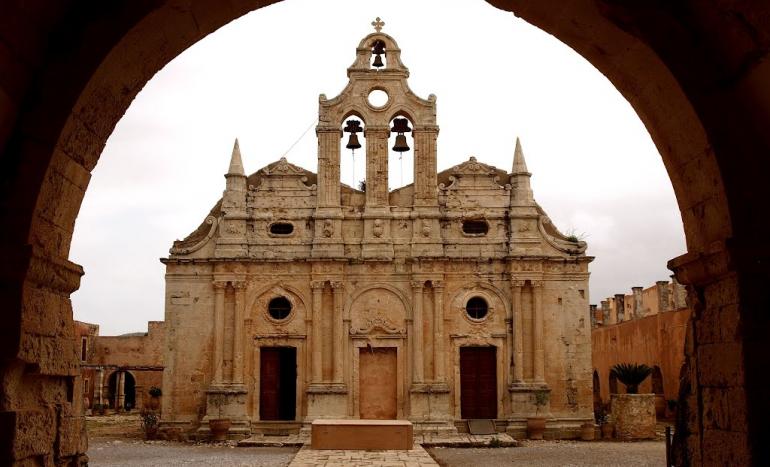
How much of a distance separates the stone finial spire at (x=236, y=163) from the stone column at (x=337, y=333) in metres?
4.49

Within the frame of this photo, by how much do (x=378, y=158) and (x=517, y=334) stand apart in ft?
21.2

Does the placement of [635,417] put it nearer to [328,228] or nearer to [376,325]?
Result: [376,325]

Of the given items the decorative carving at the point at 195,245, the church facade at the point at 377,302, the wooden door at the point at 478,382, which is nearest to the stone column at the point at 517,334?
the church facade at the point at 377,302

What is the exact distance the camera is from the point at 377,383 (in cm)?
2377

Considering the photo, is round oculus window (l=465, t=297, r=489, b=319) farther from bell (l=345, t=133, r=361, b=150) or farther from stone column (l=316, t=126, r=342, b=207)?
bell (l=345, t=133, r=361, b=150)

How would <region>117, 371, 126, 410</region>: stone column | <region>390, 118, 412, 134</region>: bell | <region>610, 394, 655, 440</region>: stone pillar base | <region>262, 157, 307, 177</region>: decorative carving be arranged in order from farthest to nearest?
1. <region>117, 371, 126, 410</region>: stone column
2. <region>262, 157, 307, 177</region>: decorative carving
3. <region>390, 118, 412, 134</region>: bell
4. <region>610, 394, 655, 440</region>: stone pillar base

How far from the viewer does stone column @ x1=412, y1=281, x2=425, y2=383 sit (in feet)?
76.8

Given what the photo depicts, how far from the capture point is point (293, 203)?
24.9 m

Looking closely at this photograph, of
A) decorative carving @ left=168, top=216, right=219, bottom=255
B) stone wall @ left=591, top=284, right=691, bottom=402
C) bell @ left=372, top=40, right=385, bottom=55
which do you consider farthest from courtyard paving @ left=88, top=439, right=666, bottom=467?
bell @ left=372, top=40, right=385, bottom=55

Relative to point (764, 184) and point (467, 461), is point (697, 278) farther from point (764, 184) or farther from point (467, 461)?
point (467, 461)

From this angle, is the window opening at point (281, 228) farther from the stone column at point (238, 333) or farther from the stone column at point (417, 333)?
the stone column at point (417, 333)

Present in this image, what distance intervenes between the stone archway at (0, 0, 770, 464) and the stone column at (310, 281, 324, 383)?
18.4m

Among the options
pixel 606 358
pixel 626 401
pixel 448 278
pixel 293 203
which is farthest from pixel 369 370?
pixel 606 358

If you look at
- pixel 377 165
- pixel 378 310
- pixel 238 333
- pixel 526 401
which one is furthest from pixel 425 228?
pixel 238 333
